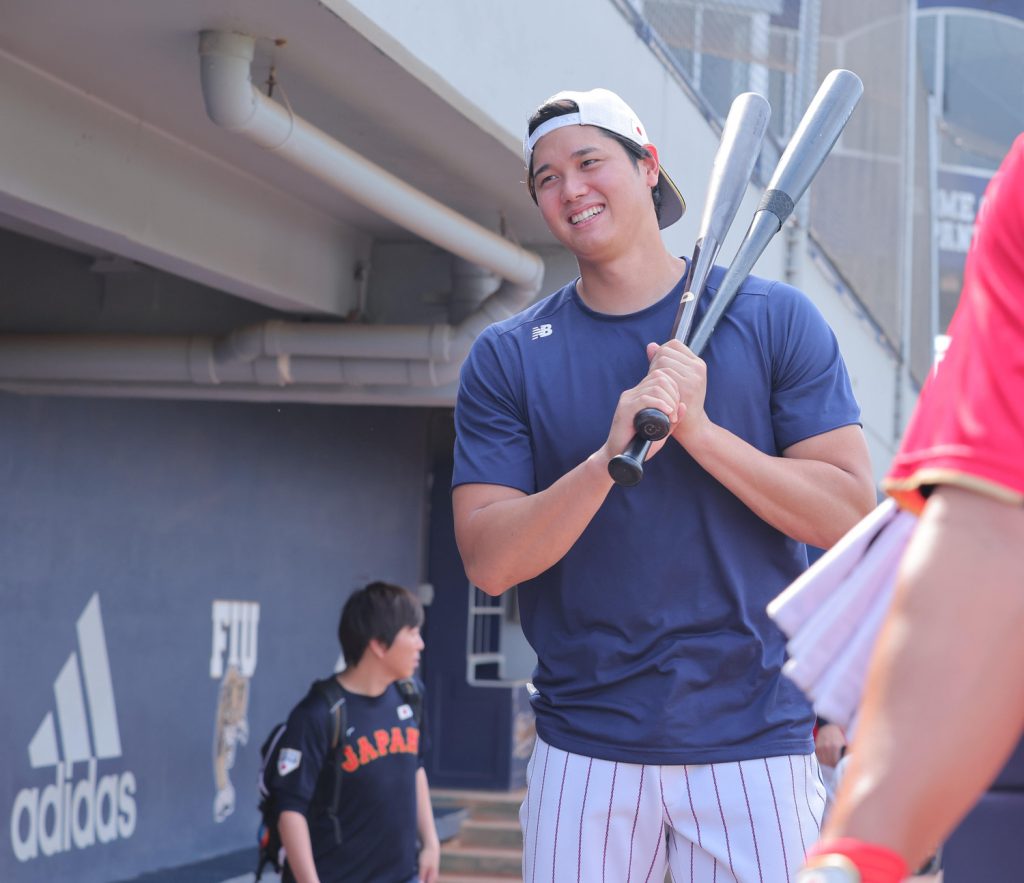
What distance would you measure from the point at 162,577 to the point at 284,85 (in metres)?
3.33

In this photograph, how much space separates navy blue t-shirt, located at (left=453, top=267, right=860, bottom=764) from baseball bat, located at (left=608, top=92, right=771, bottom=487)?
0.05m

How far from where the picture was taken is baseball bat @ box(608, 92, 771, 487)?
2023 mm

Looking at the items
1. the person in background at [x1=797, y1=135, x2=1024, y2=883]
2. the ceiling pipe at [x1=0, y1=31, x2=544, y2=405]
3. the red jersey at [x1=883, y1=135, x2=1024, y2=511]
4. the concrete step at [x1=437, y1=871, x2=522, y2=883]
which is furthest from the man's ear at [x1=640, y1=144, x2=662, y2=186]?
the concrete step at [x1=437, y1=871, x2=522, y2=883]

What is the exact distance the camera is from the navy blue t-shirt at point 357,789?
4570 millimetres

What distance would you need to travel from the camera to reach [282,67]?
4.53 meters

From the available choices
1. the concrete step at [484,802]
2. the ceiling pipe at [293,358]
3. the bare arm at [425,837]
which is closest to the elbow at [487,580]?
the bare arm at [425,837]

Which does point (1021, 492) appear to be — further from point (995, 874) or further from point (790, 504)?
point (790, 504)

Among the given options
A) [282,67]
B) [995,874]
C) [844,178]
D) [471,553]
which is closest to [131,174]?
[282,67]

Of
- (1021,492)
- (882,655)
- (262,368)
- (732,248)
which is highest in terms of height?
(732,248)

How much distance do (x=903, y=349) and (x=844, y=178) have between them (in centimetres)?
276

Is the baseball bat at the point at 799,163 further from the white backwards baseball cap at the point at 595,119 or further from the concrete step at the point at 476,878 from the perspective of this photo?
the concrete step at the point at 476,878

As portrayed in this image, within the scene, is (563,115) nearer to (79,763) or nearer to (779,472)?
(779,472)

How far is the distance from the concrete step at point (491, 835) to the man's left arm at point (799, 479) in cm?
765

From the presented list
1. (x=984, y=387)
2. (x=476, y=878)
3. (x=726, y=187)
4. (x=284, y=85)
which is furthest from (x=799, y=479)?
(x=476, y=878)
